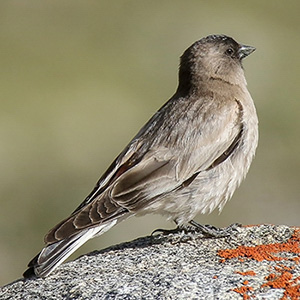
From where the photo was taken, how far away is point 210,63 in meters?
10.8

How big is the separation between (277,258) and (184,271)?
2.72 feet

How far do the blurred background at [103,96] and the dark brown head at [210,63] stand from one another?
7081mm

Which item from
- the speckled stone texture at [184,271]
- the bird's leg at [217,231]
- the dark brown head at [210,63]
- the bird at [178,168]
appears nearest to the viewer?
the speckled stone texture at [184,271]

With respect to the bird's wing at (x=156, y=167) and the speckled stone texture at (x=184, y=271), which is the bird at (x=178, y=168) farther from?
the speckled stone texture at (x=184, y=271)

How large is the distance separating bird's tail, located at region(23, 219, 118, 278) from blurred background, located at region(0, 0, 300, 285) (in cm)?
863

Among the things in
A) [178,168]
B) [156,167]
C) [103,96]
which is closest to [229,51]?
[178,168]

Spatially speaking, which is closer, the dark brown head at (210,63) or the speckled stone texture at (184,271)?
the speckled stone texture at (184,271)

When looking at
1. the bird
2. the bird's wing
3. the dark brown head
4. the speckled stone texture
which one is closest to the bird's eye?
the dark brown head

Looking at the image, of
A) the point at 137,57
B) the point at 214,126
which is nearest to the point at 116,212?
the point at 214,126

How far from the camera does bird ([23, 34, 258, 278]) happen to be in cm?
873

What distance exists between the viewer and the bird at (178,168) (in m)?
8.73

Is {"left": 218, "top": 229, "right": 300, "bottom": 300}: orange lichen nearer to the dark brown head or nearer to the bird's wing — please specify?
the bird's wing

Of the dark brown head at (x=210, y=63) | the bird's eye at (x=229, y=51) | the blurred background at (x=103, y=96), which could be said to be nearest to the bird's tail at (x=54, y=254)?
the dark brown head at (x=210, y=63)

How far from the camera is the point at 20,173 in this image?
2200 centimetres
